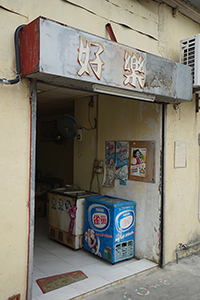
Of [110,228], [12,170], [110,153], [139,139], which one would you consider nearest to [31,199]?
[12,170]

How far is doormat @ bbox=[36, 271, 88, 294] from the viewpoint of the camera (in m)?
3.23

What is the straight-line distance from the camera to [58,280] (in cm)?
342

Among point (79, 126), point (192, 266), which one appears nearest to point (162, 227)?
point (192, 266)

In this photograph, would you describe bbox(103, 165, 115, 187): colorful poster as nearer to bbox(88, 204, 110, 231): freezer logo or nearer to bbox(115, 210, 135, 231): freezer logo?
bbox(88, 204, 110, 231): freezer logo

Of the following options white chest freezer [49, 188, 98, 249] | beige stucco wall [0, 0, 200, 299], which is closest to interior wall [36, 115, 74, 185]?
beige stucco wall [0, 0, 200, 299]

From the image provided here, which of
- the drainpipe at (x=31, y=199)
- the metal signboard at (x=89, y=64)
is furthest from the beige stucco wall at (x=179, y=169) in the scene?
the drainpipe at (x=31, y=199)

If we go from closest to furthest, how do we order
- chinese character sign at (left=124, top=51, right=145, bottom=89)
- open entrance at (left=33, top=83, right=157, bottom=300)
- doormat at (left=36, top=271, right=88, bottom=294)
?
chinese character sign at (left=124, top=51, right=145, bottom=89), doormat at (left=36, top=271, right=88, bottom=294), open entrance at (left=33, top=83, right=157, bottom=300)

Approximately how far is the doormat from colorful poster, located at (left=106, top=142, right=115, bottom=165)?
188 centimetres

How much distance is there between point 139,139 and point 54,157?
181 inches

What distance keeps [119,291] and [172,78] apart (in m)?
2.70

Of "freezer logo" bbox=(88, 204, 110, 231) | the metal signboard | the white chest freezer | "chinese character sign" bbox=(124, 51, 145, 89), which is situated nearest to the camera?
the metal signboard

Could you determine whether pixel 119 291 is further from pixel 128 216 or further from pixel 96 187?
pixel 96 187

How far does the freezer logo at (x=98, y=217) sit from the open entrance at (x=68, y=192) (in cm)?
26

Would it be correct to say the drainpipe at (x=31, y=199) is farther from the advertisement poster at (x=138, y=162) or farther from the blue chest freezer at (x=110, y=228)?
the advertisement poster at (x=138, y=162)
